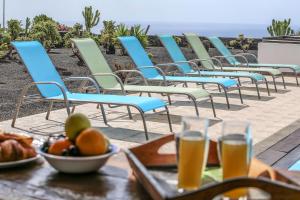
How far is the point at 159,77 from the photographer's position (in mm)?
7590

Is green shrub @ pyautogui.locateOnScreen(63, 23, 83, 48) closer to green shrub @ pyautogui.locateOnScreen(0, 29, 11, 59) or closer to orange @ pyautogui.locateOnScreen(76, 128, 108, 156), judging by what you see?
green shrub @ pyautogui.locateOnScreen(0, 29, 11, 59)

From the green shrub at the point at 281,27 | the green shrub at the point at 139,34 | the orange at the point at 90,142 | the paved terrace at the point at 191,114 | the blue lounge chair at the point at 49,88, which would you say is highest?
the green shrub at the point at 281,27

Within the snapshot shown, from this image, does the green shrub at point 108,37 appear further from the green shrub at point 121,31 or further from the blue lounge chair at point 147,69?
the blue lounge chair at point 147,69

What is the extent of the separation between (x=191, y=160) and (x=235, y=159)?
13 cm

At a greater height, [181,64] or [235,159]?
[235,159]

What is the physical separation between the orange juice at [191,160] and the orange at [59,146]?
47cm

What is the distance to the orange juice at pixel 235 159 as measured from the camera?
1.61 m

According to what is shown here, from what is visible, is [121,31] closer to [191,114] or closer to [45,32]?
[45,32]

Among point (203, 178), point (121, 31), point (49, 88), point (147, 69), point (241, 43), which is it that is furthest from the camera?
point (241, 43)

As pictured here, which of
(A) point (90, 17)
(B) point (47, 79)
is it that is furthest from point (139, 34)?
(B) point (47, 79)

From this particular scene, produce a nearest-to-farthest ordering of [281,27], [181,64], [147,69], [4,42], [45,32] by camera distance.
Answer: [147,69] < [181,64] < [4,42] < [45,32] < [281,27]

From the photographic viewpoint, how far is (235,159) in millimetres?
1622

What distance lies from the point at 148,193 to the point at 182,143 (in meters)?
0.23

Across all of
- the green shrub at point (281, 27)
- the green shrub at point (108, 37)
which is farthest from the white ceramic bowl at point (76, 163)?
the green shrub at point (281, 27)
